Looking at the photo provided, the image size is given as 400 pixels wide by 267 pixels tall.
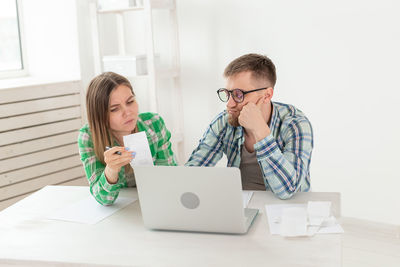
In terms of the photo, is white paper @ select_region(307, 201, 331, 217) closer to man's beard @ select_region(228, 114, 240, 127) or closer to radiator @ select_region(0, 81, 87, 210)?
man's beard @ select_region(228, 114, 240, 127)

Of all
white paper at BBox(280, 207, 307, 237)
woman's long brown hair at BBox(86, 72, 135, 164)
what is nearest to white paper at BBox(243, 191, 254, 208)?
white paper at BBox(280, 207, 307, 237)

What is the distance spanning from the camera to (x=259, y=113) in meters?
1.98

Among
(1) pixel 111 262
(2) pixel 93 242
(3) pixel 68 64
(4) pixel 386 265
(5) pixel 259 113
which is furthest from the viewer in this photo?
(3) pixel 68 64

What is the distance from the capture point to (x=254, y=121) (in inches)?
76.9

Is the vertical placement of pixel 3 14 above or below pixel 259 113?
above

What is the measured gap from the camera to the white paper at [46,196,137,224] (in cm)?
177

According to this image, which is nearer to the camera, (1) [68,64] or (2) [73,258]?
(2) [73,258]

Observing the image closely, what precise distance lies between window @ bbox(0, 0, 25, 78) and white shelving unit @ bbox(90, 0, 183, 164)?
0.64m

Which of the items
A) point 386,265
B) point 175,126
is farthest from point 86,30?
point 386,265

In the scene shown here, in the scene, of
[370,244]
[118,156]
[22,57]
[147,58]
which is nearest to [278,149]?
[118,156]

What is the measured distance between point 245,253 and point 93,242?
467 millimetres

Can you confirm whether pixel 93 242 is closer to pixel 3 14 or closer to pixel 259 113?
pixel 259 113

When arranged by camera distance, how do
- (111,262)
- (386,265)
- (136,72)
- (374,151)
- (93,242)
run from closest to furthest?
(111,262) < (93,242) < (386,265) < (374,151) < (136,72)

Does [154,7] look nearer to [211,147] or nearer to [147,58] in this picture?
[147,58]
